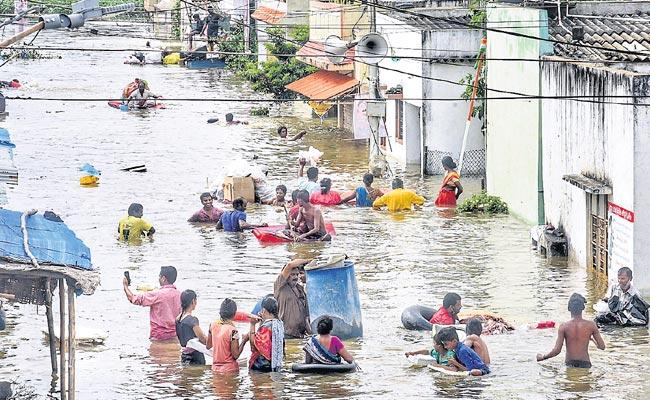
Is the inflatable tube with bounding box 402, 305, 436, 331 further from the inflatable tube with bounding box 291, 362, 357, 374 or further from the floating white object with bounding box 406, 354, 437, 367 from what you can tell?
the inflatable tube with bounding box 291, 362, 357, 374

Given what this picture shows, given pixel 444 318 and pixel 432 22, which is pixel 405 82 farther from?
pixel 444 318

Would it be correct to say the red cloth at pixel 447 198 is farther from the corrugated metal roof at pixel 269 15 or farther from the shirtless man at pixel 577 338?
the corrugated metal roof at pixel 269 15

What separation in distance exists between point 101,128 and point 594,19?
20.5 m

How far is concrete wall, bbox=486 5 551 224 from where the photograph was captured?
2702 cm

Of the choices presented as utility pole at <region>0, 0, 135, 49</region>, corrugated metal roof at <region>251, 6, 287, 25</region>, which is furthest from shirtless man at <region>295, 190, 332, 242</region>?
corrugated metal roof at <region>251, 6, 287, 25</region>

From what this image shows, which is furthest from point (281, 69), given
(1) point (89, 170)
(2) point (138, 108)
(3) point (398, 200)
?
(3) point (398, 200)

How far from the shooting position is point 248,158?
37.4m

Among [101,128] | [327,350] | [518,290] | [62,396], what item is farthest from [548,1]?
[101,128]

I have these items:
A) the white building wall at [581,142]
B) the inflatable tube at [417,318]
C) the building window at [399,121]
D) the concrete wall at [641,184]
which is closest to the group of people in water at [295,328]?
the inflatable tube at [417,318]

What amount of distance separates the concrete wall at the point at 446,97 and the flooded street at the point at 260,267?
1.04 m

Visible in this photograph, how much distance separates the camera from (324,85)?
42.9 meters

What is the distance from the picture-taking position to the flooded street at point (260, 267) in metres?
17.5

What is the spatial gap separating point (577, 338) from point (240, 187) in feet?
46.3

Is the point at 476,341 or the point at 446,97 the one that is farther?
the point at 446,97
